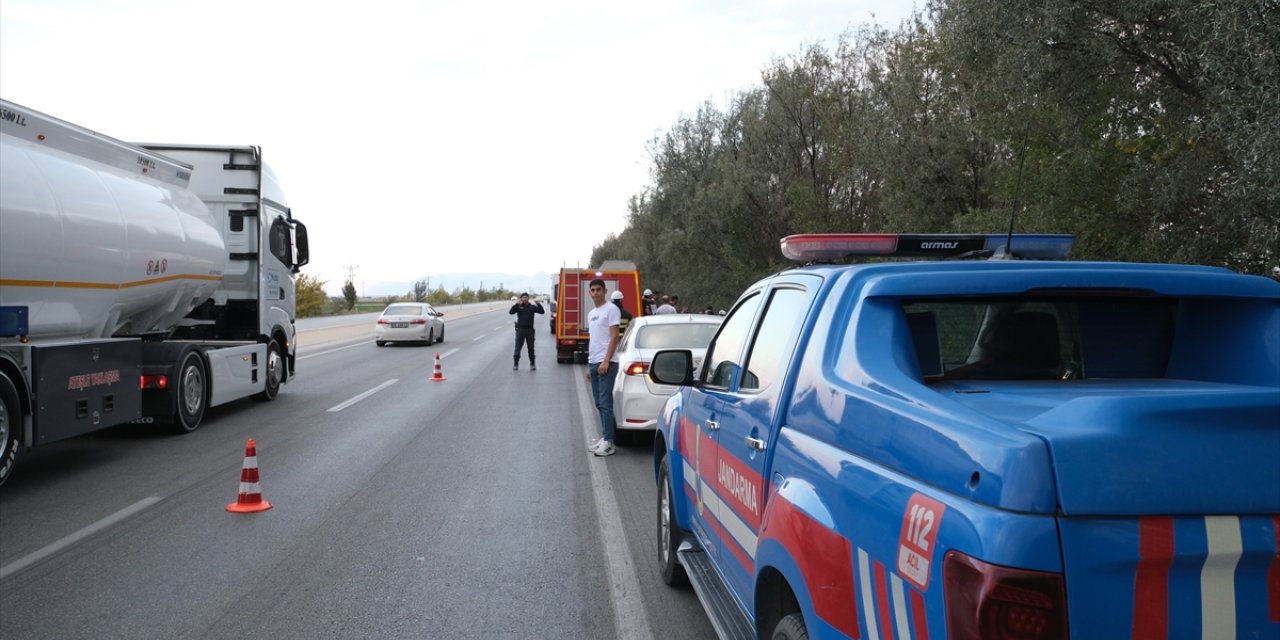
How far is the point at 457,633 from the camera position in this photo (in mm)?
4848

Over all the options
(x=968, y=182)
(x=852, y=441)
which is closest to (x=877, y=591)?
(x=852, y=441)

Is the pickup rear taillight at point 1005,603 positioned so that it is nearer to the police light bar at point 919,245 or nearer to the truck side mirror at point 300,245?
the police light bar at point 919,245

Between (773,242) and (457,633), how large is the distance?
27197mm

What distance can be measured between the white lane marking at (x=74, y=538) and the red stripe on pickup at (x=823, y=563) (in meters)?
5.25

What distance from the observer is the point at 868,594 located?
7.91 feet

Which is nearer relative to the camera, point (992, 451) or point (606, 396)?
point (992, 451)

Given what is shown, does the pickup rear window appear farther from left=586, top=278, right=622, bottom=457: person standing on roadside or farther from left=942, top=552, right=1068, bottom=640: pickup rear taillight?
left=586, top=278, right=622, bottom=457: person standing on roadside

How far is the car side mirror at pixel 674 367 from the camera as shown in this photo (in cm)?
500

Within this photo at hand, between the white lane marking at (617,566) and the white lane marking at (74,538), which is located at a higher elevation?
the white lane marking at (74,538)

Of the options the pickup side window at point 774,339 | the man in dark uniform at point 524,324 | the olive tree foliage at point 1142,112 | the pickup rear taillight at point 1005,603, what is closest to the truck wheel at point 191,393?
the pickup side window at point 774,339

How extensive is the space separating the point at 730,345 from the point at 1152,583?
2.85 m

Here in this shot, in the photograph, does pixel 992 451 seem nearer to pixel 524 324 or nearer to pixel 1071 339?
pixel 1071 339

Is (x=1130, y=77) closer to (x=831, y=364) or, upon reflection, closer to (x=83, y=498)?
(x=831, y=364)

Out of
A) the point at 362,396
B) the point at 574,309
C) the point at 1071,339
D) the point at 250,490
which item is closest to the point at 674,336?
the point at 250,490
